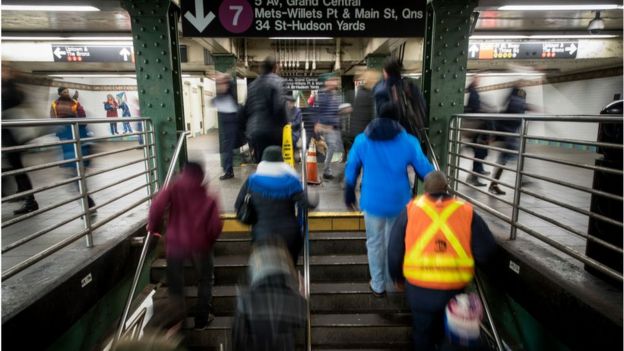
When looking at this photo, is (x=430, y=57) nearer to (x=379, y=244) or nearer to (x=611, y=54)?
(x=379, y=244)

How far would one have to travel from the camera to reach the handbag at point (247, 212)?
2.91 m

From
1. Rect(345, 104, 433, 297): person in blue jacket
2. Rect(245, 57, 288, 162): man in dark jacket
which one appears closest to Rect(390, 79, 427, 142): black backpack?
Rect(345, 104, 433, 297): person in blue jacket

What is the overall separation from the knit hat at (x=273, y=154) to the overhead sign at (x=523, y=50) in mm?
7479

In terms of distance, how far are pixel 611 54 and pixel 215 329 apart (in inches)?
437

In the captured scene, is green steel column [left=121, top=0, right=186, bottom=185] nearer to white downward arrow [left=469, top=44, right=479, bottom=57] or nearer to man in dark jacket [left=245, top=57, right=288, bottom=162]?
man in dark jacket [left=245, top=57, right=288, bottom=162]

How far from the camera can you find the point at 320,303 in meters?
3.84

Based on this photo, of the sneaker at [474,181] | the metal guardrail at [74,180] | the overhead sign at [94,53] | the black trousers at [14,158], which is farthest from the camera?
the overhead sign at [94,53]

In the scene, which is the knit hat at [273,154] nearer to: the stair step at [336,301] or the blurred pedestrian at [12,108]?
the stair step at [336,301]

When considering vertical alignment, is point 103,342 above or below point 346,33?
below

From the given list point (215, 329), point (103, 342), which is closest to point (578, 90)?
point (215, 329)

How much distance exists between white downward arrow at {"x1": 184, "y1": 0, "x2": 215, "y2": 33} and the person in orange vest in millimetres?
3166

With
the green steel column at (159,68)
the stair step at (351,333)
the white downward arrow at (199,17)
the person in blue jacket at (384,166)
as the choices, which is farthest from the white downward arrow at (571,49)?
Answer: the green steel column at (159,68)

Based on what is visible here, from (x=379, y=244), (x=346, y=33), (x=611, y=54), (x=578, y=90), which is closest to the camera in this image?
(x=379, y=244)

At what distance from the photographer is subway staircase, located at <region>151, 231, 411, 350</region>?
356 cm
